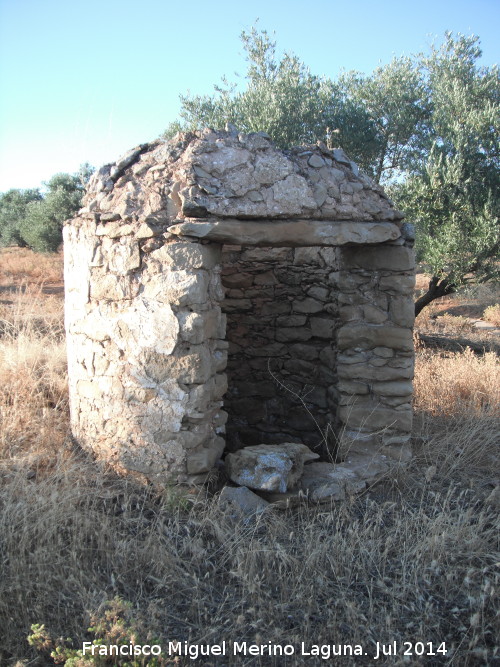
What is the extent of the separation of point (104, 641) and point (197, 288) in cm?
177

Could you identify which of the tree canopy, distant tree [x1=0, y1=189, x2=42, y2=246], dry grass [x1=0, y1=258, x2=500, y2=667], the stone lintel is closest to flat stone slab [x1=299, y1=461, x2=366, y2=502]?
dry grass [x1=0, y1=258, x2=500, y2=667]

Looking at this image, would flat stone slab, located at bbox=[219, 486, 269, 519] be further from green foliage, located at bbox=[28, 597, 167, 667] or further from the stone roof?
the stone roof

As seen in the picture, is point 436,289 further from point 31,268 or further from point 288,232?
point 31,268

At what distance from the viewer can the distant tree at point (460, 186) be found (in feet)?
23.9

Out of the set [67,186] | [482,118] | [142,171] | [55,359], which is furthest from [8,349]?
[67,186]

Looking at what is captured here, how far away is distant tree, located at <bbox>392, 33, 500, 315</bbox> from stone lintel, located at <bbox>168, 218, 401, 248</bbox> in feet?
14.1

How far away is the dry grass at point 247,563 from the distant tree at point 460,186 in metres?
4.61

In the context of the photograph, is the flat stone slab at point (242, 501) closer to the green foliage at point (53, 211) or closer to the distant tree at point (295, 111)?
the distant tree at point (295, 111)

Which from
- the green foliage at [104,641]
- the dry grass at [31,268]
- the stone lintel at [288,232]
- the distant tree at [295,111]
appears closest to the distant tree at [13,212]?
the dry grass at [31,268]

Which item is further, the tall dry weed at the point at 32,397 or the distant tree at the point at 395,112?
the distant tree at the point at 395,112

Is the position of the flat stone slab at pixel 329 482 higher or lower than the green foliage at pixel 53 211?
lower

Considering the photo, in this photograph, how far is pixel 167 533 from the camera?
9.48 ft

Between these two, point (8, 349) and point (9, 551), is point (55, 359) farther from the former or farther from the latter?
point (9, 551)

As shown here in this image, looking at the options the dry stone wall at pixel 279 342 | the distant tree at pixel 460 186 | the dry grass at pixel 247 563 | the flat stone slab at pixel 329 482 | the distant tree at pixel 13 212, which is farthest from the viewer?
the distant tree at pixel 13 212
